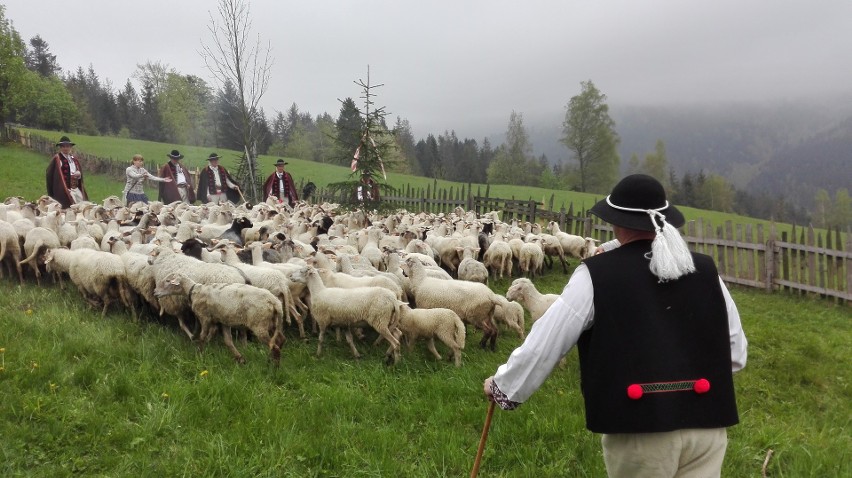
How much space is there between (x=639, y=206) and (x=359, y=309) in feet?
13.2

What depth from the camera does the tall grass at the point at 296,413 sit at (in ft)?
12.6

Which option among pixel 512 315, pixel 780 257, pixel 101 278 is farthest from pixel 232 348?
pixel 780 257

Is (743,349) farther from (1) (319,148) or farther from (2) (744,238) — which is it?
(1) (319,148)

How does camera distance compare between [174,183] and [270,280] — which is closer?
[270,280]

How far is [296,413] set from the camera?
4426 mm

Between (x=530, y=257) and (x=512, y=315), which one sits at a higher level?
Answer: (x=530, y=257)

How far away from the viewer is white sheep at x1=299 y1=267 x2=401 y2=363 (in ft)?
18.7

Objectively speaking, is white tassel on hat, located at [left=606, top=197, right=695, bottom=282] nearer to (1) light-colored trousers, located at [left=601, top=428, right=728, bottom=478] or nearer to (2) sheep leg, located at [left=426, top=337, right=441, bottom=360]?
(1) light-colored trousers, located at [left=601, top=428, right=728, bottom=478]

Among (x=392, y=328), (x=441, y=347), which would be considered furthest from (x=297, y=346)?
(x=441, y=347)

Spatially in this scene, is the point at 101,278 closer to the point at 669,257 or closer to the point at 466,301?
the point at 466,301

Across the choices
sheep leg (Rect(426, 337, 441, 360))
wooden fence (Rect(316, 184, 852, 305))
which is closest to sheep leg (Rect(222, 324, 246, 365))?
sheep leg (Rect(426, 337, 441, 360))

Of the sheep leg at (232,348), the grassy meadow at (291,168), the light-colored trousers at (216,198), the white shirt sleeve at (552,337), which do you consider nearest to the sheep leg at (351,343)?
the sheep leg at (232,348)

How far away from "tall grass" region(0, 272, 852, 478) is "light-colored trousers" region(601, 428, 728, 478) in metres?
1.77

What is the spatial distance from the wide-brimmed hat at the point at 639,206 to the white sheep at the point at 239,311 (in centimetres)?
410
